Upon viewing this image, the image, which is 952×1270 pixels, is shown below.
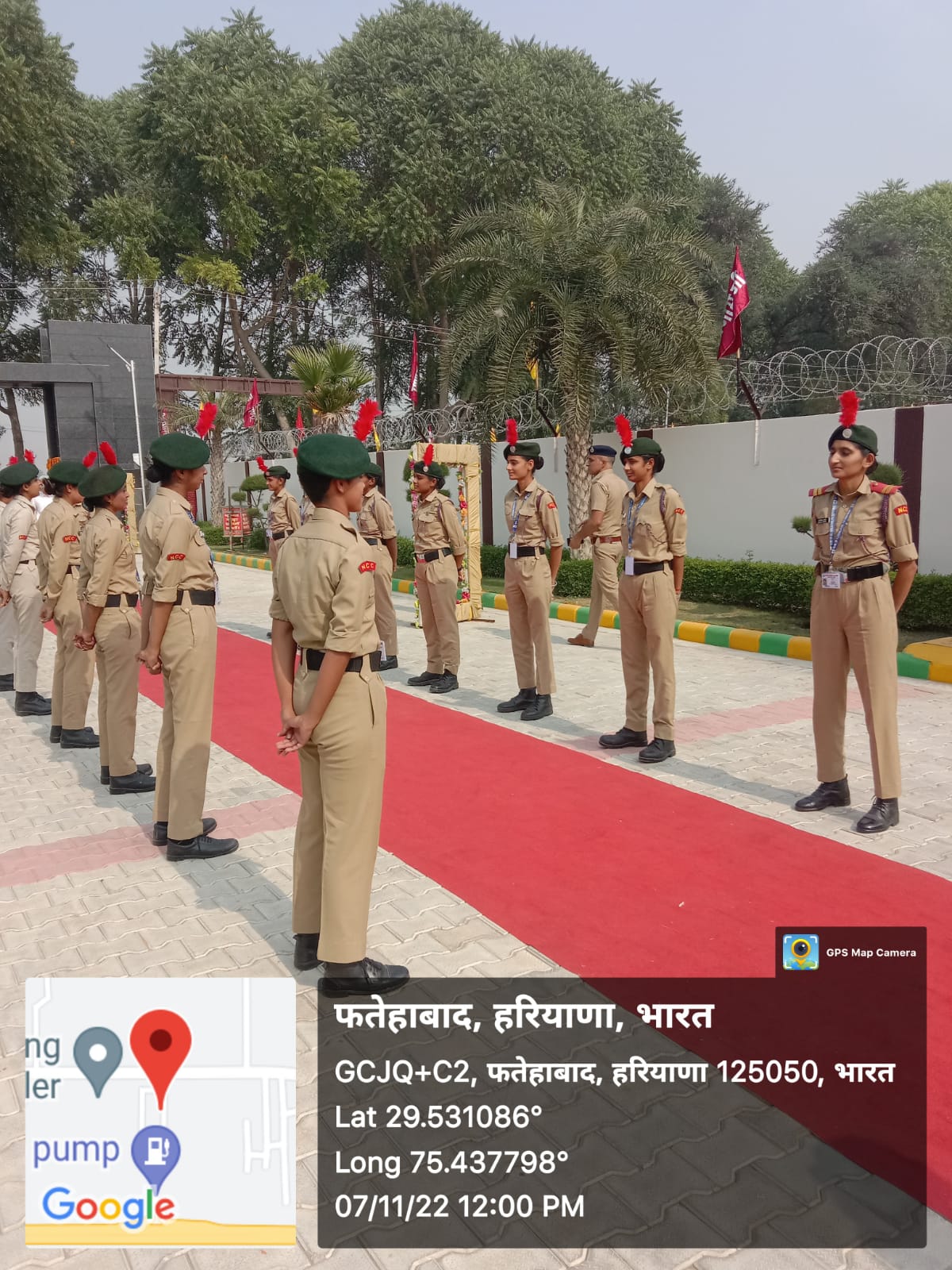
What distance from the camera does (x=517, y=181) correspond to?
97.3ft

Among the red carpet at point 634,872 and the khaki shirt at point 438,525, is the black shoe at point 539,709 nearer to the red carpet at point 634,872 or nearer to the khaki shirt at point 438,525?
the red carpet at point 634,872

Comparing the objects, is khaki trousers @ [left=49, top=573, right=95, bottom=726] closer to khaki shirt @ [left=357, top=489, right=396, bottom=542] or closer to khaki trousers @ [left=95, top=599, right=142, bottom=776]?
khaki trousers @ [left=95, top=599, right=142, bottom=776]

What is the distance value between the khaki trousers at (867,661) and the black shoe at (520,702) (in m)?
2.60

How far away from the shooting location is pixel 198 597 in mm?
4648

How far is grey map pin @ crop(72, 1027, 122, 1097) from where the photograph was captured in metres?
2.51

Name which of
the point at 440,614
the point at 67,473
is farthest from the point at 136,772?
the point at 440,614

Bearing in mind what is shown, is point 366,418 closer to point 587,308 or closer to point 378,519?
point 378,519

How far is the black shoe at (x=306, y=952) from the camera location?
354 centimetres

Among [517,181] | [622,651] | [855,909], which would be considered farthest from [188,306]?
[855,909]

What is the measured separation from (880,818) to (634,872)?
126 centimetres

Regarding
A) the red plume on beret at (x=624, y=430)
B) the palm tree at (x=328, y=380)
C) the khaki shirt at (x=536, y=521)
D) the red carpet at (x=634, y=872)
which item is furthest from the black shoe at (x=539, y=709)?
the palm tree at (x=328, y=380)

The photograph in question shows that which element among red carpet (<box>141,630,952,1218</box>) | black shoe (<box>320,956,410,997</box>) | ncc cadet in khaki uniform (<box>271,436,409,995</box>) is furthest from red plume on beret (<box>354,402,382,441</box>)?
black shoe (<box>320,956,410,997</box>)

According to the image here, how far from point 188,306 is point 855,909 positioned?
37.6m

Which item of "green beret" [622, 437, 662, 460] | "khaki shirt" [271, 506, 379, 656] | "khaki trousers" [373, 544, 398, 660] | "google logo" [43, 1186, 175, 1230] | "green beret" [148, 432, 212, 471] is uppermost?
"green beret" [622, 437, 662, 460]
